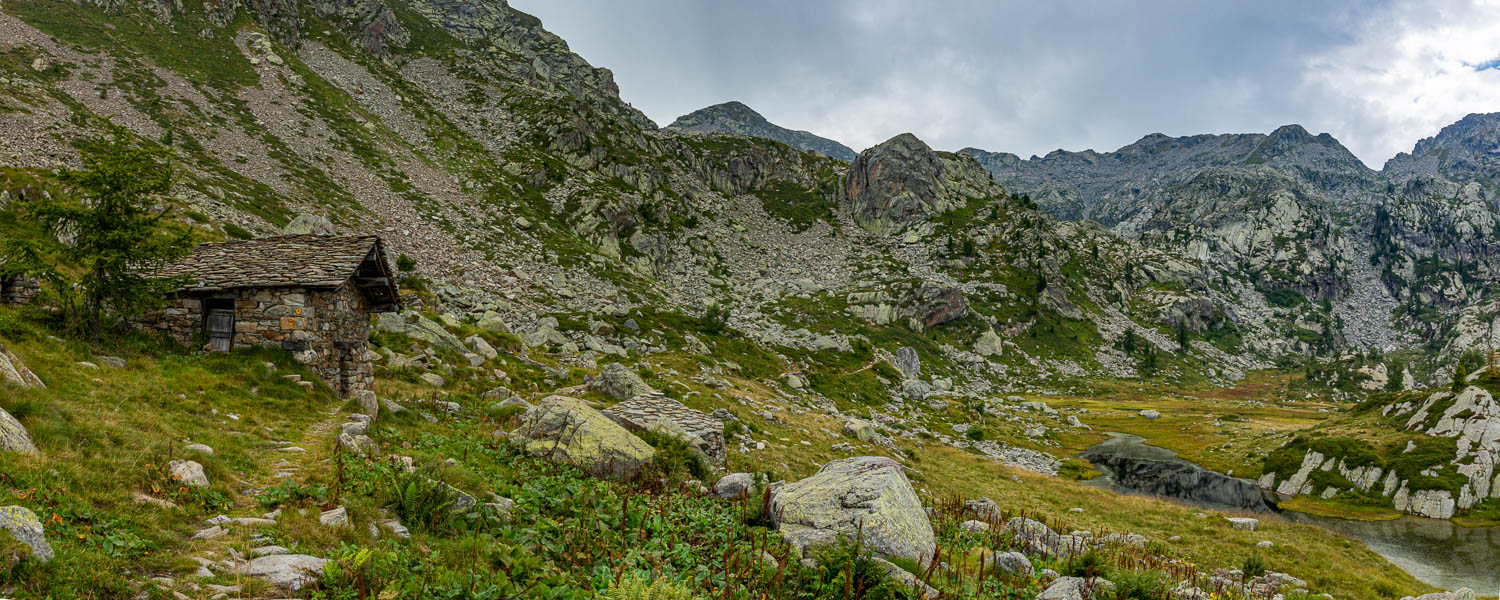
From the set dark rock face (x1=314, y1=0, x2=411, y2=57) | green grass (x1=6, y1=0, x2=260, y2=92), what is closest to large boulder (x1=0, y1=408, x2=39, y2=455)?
green grass (x1=6, y1=0, x2=260, y2=92)

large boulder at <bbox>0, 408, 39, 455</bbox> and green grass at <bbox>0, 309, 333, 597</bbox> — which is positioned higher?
large boulder at <bbox>0, 408, 39, 455</bbox>

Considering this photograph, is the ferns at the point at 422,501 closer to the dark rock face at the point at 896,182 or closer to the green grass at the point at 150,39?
the green grass at the point at 150,39

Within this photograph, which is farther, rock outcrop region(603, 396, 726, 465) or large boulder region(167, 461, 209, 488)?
rock outcrop region(603, 396, 726, 465)

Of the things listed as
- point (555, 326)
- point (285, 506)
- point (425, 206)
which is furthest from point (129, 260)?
point (425, 206)

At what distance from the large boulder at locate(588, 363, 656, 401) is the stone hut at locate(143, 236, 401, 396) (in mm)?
8850

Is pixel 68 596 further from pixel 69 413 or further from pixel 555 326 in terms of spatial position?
pixel 555 326

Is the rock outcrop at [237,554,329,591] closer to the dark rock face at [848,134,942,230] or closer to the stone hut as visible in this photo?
the stone hut

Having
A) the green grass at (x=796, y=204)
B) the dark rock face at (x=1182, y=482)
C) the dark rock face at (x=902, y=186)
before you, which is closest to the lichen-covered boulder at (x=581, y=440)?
the dark rock face at (x=1182, y=482)

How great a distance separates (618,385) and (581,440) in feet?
39.2

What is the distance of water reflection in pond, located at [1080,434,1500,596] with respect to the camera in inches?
1018

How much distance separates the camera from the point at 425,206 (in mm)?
69750

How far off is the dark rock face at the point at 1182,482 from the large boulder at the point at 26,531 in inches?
2174

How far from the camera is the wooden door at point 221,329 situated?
16.3 meters

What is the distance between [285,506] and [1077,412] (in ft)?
288
